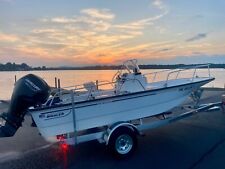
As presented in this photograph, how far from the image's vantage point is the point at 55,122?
6.25 meters

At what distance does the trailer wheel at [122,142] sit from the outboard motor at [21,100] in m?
1.65

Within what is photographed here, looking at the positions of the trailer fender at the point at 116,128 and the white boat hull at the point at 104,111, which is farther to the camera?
the trailer fender at the point at 116,128

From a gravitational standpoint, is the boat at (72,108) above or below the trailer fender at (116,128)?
above

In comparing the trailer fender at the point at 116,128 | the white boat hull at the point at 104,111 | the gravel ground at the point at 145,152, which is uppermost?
the white boat hull at the point at 104,111

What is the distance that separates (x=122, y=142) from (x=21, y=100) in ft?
7.39

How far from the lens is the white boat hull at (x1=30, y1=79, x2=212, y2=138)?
6203 mm

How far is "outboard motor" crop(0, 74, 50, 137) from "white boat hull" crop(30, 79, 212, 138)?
36cm

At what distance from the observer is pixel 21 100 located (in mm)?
6266

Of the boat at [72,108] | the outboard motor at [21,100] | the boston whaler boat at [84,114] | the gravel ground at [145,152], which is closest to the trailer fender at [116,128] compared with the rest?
the boston whaler boat at [84,114]

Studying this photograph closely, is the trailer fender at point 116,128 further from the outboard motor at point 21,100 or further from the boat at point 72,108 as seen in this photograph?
the outboard motor at point 21,100

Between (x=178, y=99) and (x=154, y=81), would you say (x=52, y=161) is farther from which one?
(x=154, y=81)

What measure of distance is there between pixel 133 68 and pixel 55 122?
106 inches

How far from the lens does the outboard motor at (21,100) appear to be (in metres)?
6.27

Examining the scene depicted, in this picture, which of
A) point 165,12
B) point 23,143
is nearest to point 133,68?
point 23,143
